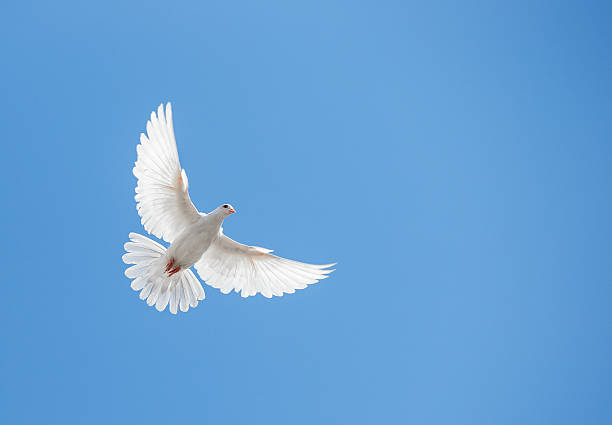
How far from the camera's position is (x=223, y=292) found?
19.2 meters

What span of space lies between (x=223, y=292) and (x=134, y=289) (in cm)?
238

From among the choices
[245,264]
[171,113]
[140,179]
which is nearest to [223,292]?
Answer: [245,264]

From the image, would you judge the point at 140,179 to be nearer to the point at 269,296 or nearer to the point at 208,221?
the point at 208,221

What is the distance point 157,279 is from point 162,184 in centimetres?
265

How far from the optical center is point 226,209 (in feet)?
57.6

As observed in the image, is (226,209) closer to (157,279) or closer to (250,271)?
(250,271)

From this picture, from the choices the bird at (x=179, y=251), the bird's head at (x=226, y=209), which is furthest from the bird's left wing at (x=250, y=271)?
the bird's head at (x=226, y=209)

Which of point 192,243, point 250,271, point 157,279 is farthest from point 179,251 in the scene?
point 250,271

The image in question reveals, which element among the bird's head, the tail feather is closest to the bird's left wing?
the tail feather

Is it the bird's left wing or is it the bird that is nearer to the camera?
the bird

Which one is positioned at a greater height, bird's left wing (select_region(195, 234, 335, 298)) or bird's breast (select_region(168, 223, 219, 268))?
bird's left wing (select_region(195, 234, 335, 298))

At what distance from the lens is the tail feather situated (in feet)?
58.5

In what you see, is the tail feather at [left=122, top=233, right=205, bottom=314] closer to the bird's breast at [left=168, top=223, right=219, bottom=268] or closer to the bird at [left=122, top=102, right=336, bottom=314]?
the bird at [left=122, top=102, right=336, bottom=314]

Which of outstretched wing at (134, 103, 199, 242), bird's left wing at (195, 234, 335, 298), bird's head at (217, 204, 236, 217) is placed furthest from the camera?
bird's left wing at (195, 234, 335, 298)
